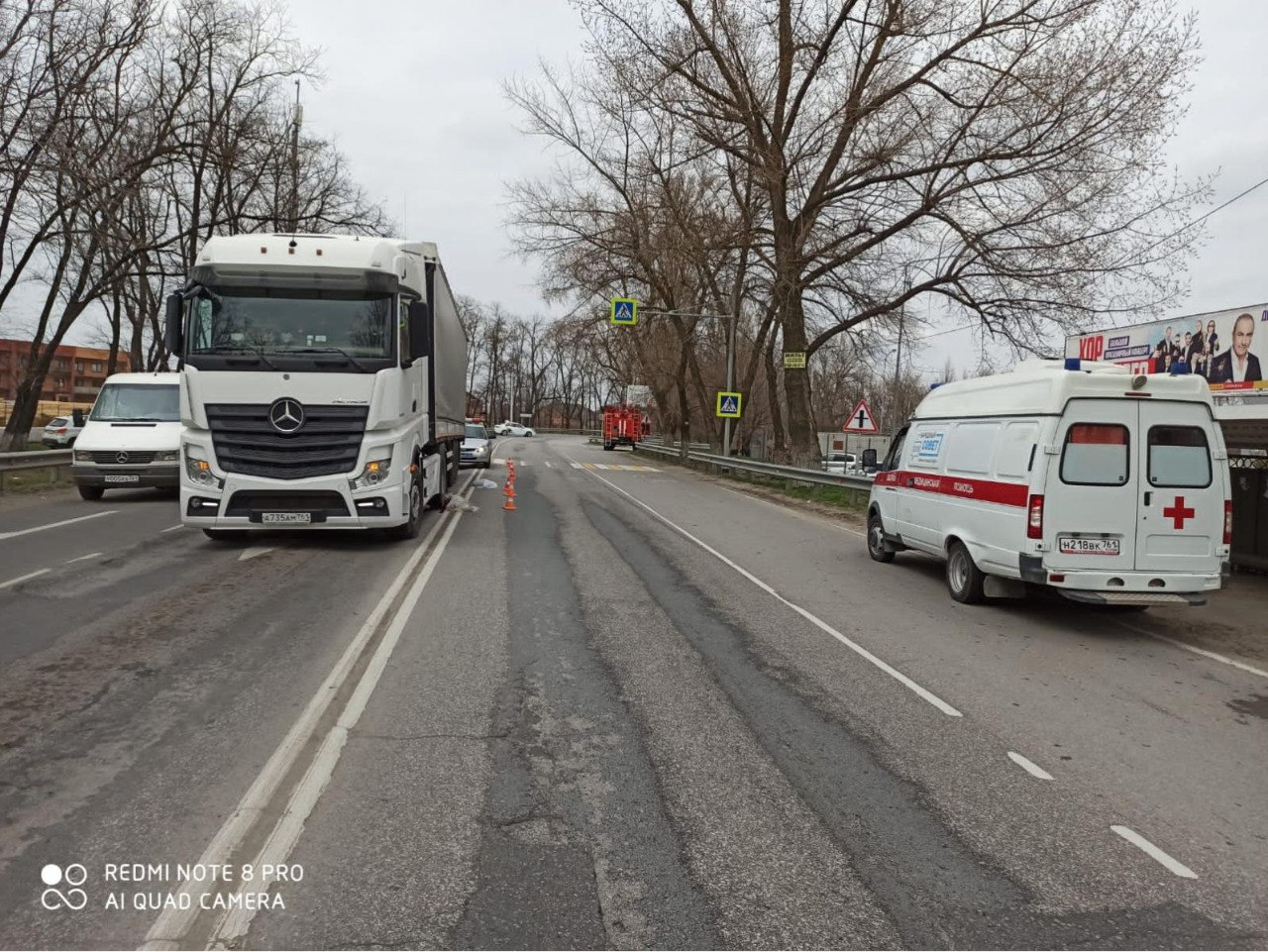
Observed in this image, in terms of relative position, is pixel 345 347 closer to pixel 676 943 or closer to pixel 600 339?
pixel 676 943

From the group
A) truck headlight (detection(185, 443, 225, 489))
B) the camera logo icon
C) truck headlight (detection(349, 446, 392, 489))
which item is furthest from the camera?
truck headlight (detection(349, 446, 392, 489))

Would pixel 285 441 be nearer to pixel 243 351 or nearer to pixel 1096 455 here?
pixel 243 351

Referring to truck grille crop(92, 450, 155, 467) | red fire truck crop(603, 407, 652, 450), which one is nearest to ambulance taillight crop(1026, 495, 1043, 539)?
truck grille crop(92, 450, 155, 467)

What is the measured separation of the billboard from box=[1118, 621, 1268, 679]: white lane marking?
9.92ft

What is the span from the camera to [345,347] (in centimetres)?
1069

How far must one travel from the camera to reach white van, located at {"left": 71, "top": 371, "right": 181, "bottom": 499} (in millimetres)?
15914

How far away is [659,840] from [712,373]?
5608 centimetres

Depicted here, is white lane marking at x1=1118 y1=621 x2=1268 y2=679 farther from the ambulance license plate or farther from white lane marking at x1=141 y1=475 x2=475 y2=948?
white lane marking at x1=141 y1=475 x2=475 y2=948

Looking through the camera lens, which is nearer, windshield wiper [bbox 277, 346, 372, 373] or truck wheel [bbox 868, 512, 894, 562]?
windshield wiper [bbox 277, 346, 372, 373]

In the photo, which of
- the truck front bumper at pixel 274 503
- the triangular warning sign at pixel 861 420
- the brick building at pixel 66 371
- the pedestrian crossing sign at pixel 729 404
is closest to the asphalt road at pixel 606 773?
the truck front bumper at pixel 274 503

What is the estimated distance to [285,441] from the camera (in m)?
10.5

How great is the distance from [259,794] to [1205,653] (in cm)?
742

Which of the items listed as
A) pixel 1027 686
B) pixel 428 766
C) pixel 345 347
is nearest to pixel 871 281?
pixel 345 347

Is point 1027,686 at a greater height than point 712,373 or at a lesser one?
lesser
